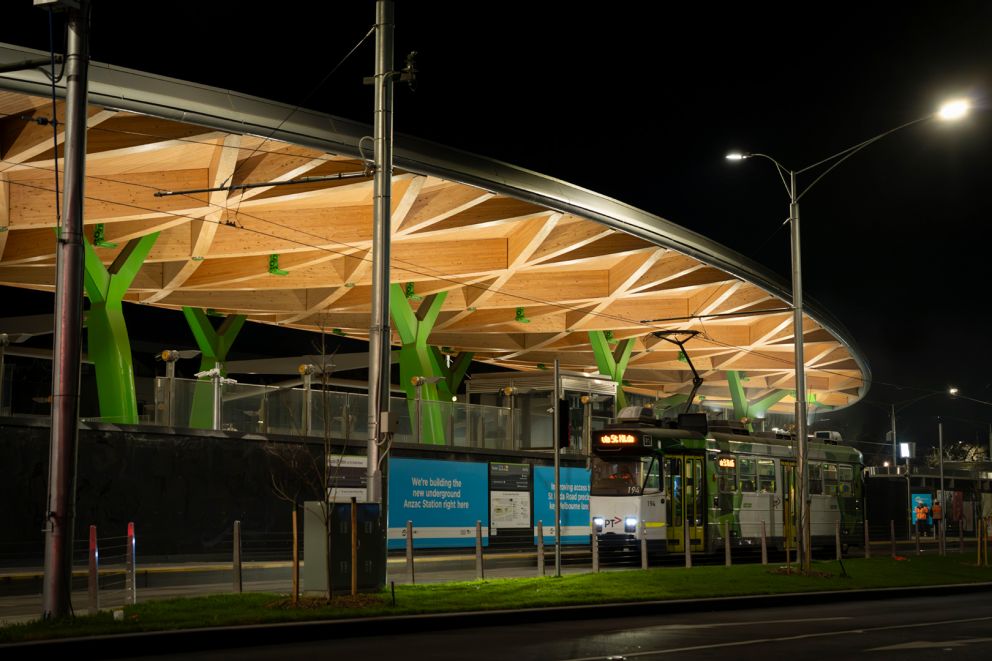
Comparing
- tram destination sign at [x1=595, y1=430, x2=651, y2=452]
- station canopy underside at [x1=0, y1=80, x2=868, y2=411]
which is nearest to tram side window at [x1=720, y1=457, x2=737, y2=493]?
tram destination sign at [x1=595, y1=430, x2=651, y2=452]

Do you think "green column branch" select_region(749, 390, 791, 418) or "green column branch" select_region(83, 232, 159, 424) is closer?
"green column branch" select_region(83, 232, 159, 424)

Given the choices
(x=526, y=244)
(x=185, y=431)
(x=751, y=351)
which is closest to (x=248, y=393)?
(x=185, y=431)

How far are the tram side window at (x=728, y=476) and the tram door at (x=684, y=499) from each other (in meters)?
0.96

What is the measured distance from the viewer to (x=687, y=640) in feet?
46.2

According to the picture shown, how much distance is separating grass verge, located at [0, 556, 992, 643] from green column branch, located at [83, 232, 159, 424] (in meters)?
12.3

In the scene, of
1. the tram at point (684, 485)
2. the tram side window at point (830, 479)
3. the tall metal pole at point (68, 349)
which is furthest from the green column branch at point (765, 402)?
the tall metal pole at point (68, 349)

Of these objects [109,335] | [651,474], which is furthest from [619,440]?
[109,335]

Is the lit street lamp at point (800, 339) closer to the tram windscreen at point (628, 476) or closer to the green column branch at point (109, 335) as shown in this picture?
the tram windscreen at point (628, 476)

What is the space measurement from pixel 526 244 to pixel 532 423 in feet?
16.7

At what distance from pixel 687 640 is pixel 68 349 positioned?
7654 mm

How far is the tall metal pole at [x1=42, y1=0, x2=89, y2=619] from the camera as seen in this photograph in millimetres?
13172

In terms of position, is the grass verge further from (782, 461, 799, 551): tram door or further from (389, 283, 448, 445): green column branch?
(389, 283, 448, 445): green column branch

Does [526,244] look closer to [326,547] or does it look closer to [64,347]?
[326,547]

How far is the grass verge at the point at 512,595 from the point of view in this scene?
539 inches
